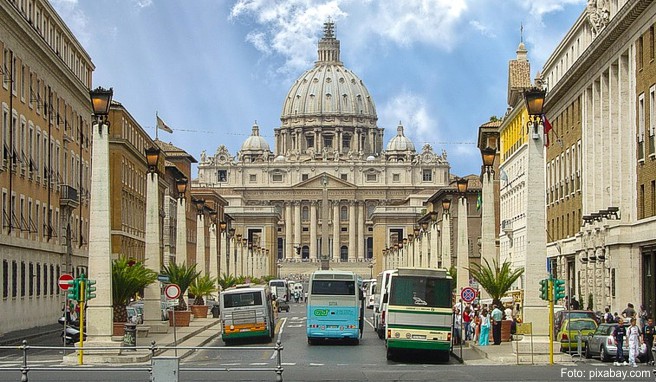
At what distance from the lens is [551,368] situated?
34.4 m

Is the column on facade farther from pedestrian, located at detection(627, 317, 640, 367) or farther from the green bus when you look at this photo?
pedestrian, located at detection(627, 317, 640, 367)

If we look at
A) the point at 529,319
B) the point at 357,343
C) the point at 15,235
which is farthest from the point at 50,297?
the point at 529,319

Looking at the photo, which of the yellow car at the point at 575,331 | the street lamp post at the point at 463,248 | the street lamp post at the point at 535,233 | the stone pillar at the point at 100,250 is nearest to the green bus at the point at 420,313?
Answer: the yellow car at the point at 575,331

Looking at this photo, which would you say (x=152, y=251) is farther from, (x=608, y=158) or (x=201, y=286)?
(x=201, y=286)

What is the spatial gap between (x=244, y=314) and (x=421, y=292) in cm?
1223

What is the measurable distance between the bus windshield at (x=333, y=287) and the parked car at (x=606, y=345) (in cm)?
1377

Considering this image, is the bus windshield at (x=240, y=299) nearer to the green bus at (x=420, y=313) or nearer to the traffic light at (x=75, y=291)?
the green bus at (x=420, y=313)

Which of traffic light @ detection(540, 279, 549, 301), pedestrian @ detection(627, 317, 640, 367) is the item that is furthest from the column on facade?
traffic light @ detection(540, 279, 549, 301)

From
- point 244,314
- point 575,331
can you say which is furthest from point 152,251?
point 575,331

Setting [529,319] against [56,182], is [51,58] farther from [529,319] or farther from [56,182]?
[529,319]

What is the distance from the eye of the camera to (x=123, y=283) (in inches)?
1845

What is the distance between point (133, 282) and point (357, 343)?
1036 centimetres

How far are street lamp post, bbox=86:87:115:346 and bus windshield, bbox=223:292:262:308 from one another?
1597 cm

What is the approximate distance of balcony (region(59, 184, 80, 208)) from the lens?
71062 mm
